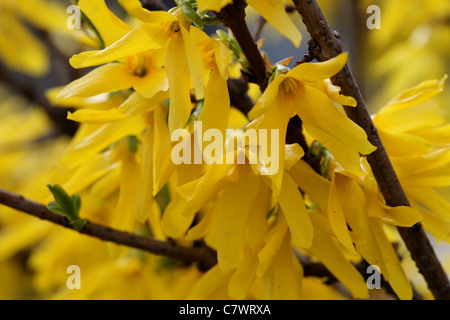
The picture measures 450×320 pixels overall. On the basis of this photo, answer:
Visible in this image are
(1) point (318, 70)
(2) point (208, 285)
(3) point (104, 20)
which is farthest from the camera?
(2) point (208, 285)

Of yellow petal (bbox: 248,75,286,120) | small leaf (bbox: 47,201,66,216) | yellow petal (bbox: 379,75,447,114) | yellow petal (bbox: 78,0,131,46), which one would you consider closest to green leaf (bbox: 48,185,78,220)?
small leaf (bbox: 47,201,66,216)

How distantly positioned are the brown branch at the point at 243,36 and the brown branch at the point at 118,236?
30 centimetres

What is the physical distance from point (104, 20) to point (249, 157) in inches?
8.9

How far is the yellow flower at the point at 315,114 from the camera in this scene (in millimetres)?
472

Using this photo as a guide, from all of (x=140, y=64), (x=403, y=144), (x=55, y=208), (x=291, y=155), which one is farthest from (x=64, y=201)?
(x=403, y=144)

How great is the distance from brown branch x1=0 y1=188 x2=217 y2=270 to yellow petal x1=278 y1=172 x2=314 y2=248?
0.87 ft

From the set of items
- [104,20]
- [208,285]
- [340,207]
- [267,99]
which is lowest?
[208,285]

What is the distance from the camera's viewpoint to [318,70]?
1.49 feet

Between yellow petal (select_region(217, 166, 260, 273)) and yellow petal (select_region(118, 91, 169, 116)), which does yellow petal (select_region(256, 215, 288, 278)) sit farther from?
yellow petal (select_region(118, 91, 169, 116))

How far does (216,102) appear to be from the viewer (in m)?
0.52

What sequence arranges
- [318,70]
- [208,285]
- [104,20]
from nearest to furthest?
[318,70] → [104,20] → [208,285]

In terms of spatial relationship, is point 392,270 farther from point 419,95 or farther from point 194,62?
point 194,62
